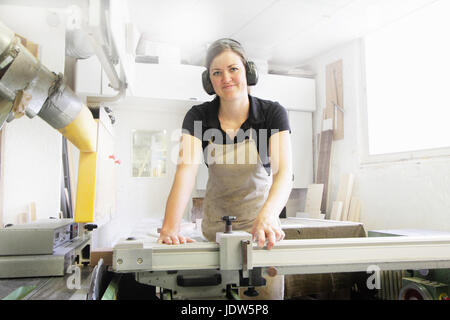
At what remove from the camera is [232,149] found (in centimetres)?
133

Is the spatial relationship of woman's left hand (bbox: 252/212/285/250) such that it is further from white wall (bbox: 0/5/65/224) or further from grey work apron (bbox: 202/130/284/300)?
white wall (bbox: 0/5/65/224)

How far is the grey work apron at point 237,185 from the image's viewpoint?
1.35 m

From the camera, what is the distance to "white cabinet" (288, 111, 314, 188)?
10.9 feet

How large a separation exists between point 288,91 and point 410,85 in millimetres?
1075

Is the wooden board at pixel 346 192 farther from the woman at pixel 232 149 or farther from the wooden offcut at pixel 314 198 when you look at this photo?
the woman at pixel 232 149

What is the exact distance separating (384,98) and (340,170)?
2.42ft

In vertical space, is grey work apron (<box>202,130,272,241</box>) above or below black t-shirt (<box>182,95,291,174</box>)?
below

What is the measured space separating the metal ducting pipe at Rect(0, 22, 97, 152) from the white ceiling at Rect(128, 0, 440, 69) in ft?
5.70

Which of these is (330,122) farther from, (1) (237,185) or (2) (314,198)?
(1) (237,185)

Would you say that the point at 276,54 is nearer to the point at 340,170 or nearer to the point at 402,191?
the point at 340,170

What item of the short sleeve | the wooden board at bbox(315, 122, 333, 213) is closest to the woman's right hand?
the short sleeve

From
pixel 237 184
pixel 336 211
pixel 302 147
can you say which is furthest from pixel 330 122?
pixel 237 184
